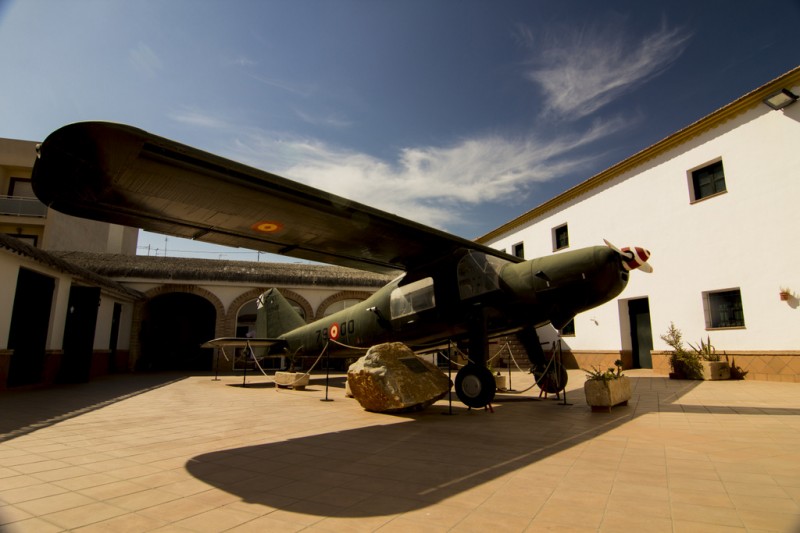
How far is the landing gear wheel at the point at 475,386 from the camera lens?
24.3 ft

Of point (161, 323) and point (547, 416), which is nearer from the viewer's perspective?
point (547, 416)

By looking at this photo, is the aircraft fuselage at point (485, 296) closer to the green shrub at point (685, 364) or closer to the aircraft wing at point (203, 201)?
the aircraft wing at point (203, 201)

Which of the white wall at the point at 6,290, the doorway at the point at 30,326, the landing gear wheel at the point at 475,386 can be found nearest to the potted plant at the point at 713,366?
the landing gear wheel at the point at 475,386

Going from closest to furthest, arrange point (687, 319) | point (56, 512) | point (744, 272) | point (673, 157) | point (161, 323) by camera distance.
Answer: point (56, 512)
point (744, 272)
point (687, 319)
point (673, 157)
point (161, 323)

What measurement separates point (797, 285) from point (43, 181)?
52.6ft

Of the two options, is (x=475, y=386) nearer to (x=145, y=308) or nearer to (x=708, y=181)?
(x=708, y=181)

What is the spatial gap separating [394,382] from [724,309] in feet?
38.7

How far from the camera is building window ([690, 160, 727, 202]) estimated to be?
1336 cm

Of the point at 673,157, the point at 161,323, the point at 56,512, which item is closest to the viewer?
the point at 56,512

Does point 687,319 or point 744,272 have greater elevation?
point 744,272

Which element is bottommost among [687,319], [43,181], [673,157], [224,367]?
[224,367]

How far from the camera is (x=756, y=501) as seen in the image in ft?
9.68

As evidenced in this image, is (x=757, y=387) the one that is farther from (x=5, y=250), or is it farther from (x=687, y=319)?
(x=5, y=250)

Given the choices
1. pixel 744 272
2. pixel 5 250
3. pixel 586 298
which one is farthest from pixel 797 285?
pixel 5 250
